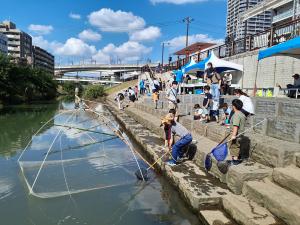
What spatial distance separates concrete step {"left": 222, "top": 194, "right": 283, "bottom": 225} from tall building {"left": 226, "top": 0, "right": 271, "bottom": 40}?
30.4 m

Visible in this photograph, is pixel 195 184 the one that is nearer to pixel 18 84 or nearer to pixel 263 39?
pixel 263 39

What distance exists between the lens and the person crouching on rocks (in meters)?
9.26

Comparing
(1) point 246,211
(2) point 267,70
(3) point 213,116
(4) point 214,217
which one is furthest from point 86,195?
(2) point 267,70

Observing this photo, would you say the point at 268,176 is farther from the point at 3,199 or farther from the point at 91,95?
the point at 91,95

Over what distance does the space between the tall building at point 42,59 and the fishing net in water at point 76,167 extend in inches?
4928

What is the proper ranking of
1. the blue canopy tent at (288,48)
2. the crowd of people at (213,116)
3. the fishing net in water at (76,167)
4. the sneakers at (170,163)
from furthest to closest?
the blue canopy tent at (288,48), the sneakers at (170,163), the fishing net in water at (76,167), the crowd of people at (213,116)

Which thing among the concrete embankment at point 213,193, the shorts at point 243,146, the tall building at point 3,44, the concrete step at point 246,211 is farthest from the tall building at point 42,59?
the concrete step at point 246,211

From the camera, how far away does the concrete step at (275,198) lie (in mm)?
5078

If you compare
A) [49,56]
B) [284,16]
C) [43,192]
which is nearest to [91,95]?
[284,16]

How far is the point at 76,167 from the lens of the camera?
10.5 meters

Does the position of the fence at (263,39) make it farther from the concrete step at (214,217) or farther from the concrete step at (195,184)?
the concrete step at (214,217)

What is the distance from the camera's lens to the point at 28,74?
55.5m

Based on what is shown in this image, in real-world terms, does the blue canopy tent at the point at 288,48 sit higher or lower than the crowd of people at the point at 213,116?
higher

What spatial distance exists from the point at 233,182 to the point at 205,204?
76 centimetres
